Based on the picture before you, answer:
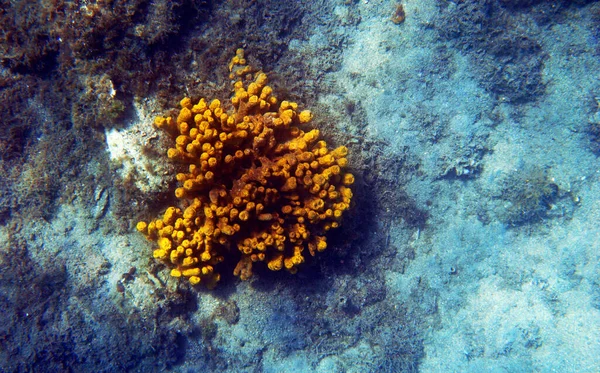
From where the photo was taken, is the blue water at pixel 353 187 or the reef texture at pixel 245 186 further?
the blue water at pixel 353 187

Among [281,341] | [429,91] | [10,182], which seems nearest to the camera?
[10,182]

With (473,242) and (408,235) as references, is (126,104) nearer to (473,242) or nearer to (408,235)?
(408,235)

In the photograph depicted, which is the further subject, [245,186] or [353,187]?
[353,187]

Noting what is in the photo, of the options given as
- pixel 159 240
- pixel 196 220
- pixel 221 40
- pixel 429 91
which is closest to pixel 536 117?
pixel 429 91

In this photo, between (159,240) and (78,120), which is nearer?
(159,240)

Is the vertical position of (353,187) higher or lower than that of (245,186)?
lower

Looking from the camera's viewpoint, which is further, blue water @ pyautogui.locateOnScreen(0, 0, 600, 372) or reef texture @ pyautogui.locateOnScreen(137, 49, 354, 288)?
blue water @ pyautogui.locateOnScreen(0, 0, 600, 372)

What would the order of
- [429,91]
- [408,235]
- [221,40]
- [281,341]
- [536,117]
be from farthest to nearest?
[536,117]
[408,235]
[429,91]
[281,341]
[221,40]

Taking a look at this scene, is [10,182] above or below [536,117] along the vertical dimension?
above
